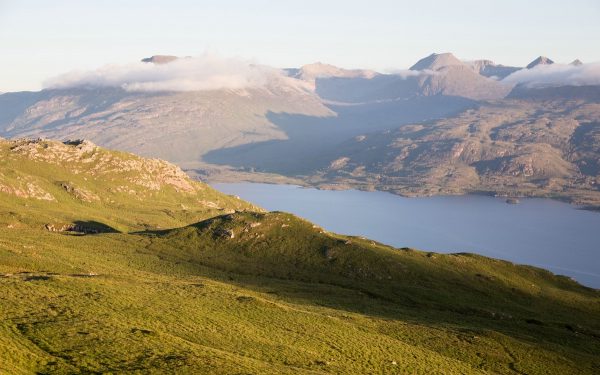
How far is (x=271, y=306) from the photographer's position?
102375 mm

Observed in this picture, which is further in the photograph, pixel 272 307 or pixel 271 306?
pixel 271 306

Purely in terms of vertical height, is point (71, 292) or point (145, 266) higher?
point (71, 292)

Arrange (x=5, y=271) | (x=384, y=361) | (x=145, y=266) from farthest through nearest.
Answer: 1. (x=145, y=266)
2. (x=5, y=271)
3. (x=384, y=361)

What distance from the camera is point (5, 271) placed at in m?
107

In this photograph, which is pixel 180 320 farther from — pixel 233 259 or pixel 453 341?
pixel 233 259

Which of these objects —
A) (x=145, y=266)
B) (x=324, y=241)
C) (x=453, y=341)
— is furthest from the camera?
(x=324, y=241)

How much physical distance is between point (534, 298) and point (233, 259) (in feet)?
293

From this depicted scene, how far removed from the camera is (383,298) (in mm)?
139250

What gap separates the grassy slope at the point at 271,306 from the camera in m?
69.5

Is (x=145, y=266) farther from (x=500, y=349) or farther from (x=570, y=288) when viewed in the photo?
(x=570, y=288)

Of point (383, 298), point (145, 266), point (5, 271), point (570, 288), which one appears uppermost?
point (5, 271)

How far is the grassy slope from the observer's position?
228ft

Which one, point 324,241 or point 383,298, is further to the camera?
point 324,241

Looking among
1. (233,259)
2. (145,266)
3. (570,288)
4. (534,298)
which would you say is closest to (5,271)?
(145,266)
